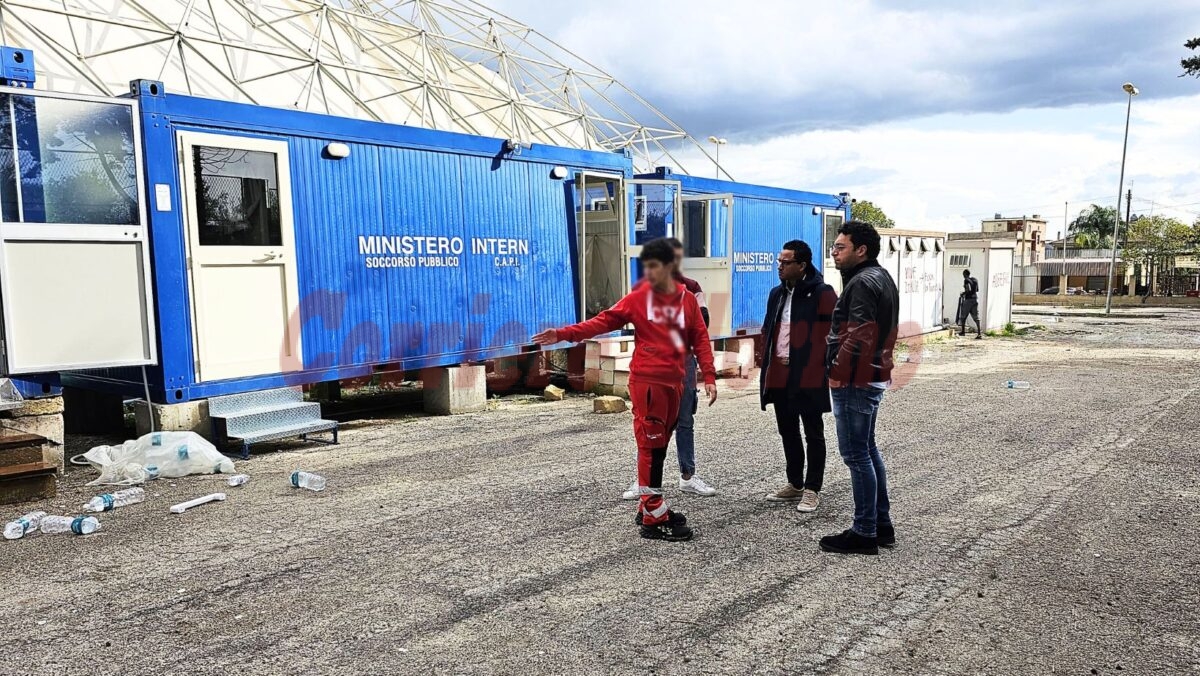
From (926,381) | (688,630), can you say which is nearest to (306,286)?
(688,630)

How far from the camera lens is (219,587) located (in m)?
4.39

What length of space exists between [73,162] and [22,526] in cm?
309

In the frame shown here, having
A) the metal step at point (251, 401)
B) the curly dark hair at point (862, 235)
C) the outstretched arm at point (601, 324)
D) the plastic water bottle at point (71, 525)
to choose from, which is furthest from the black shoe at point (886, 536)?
the metal step at point (251, 401)

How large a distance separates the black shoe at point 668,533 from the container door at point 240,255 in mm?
4827

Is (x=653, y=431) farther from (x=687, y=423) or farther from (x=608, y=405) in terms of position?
(x=608, y=405)

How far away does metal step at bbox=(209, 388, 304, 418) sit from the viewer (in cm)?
778

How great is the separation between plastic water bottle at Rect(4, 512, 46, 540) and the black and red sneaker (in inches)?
158

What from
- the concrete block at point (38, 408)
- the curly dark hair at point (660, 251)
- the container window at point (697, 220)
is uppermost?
the container window at point (697, 220)

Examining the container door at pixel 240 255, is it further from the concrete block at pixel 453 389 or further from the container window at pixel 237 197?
the concrete block at pixel 453 389

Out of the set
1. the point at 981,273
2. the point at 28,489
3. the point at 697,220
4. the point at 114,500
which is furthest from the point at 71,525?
the point at 981,273

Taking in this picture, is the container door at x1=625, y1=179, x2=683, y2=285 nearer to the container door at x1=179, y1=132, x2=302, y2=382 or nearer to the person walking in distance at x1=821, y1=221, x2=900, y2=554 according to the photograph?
the container door at x1=179, y1=132, x2=302, y2=382

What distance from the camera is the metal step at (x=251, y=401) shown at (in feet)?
25.5

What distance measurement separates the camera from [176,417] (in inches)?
300

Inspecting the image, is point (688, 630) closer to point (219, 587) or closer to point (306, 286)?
point (219, 587)
